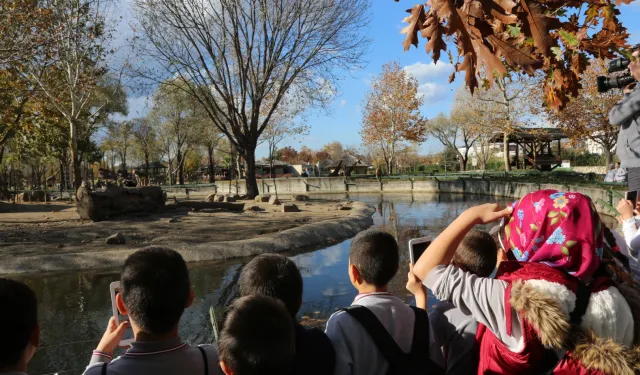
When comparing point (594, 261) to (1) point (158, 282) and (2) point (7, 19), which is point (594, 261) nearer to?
(1) point (158, 282)

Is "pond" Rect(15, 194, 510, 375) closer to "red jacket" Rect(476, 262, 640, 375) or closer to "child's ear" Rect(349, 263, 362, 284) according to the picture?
"child's ear" Rect(349, 263, 362, 284)

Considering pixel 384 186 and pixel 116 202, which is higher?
pixel 116 202

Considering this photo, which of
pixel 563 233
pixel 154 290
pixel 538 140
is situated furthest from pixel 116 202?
pixel 538 140

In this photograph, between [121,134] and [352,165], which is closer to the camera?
[352,165]

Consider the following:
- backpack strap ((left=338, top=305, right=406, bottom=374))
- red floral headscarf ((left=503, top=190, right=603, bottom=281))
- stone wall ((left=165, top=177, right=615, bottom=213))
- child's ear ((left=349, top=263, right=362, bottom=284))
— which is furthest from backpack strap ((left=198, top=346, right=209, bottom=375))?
stone wall ((left=165, top=177, right=615, bottom=213))

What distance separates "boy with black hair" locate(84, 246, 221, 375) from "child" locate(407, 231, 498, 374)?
95cm

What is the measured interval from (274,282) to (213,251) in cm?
667

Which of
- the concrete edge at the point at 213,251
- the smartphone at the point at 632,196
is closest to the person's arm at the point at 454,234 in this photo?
the smartphone at the point at 632,196

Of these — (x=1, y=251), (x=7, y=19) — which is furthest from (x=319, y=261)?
(x=7, y=19)

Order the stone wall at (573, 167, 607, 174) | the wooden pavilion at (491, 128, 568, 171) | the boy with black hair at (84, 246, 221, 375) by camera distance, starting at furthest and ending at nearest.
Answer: the stone wall at (573, 167, 607, 174) < the wooden pavilion at (491, 128, 568, 171) < the boy with black hair at (84, 246, 221, 375)

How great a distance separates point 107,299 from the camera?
5984 mm

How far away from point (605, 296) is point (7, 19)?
11.1 meters

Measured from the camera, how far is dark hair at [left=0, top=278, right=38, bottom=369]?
5.13 feet

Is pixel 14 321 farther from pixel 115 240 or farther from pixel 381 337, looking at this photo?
pixel 115 240
